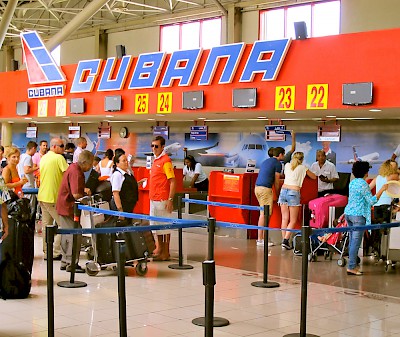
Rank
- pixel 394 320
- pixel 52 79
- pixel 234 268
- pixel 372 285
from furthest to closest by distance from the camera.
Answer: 1. pixel 52 79
2. pixel 234 268
3. pixel 372 285
4. pixel 394 320

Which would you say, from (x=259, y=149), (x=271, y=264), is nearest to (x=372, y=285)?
(x=271, y=264)

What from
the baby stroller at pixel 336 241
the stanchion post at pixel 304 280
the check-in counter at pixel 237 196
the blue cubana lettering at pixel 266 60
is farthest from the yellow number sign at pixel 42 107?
the stanchion post at pixel 304 280

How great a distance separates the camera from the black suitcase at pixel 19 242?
7.11 metres

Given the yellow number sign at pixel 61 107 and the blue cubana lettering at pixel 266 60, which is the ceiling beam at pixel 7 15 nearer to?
the yellow number sign at pixel 61 107

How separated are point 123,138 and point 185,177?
11.2ft

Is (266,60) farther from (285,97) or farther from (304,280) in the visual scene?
(304,280)

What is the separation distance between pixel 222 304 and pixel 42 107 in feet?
33.9

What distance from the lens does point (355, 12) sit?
60.6 ft

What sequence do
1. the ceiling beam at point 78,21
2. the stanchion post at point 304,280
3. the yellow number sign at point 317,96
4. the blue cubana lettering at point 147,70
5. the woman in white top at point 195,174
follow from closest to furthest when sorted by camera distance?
the stanchion post at point 304,280 → the yellow number sign at point 317,96 → the blue cubana lettering at point 147,70 → the woman in white top at point 195,174 → the ceiling beam at point 78,21

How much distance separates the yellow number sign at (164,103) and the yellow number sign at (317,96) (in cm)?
323

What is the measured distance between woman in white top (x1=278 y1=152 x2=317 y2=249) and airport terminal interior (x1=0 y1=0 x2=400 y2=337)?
53cm

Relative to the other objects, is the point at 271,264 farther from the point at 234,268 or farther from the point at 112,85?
the point at 112,85

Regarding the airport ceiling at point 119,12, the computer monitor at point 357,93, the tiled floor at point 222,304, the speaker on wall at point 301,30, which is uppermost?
the airport ceiling at point 119,12

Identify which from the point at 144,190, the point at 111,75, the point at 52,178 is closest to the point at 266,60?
the point at 111,75
